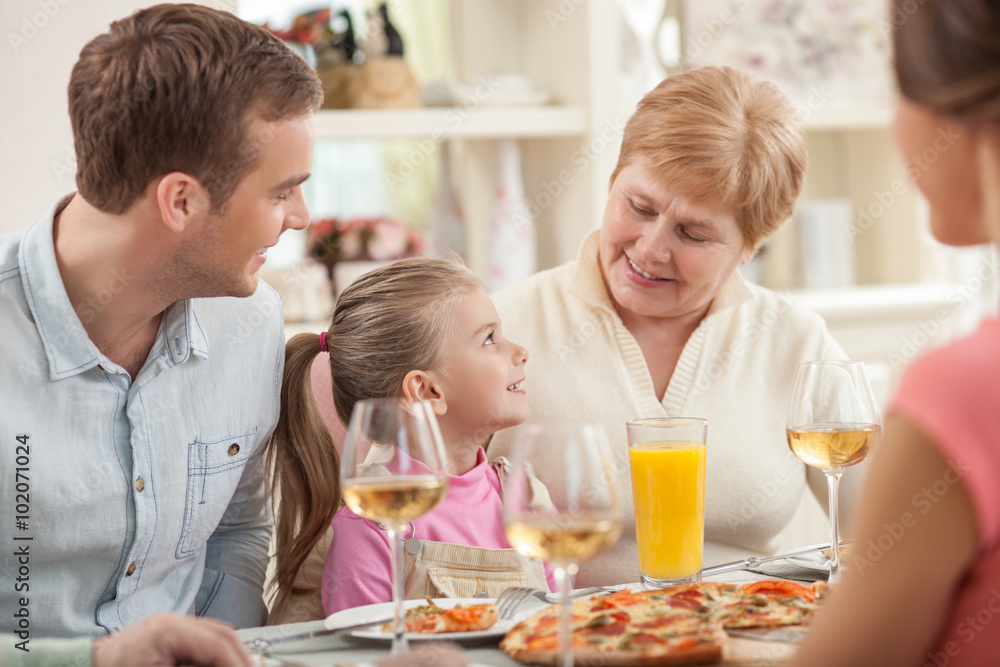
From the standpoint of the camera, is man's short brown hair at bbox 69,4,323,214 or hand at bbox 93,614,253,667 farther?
man's short brown hair at bbox 69,4,323,214

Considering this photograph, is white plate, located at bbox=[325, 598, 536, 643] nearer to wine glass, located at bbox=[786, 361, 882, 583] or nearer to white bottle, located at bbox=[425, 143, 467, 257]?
wine glass, located at bbox=[786, 361, 882, 583]

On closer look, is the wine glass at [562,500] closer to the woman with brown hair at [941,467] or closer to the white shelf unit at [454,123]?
the woman with brown hair at [941,467]

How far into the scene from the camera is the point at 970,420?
2.09ft

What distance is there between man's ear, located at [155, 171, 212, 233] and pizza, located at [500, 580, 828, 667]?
0.66 metres

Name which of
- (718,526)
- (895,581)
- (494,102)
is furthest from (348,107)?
(895,581)

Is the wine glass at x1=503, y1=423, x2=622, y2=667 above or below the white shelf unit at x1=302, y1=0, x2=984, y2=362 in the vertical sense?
below

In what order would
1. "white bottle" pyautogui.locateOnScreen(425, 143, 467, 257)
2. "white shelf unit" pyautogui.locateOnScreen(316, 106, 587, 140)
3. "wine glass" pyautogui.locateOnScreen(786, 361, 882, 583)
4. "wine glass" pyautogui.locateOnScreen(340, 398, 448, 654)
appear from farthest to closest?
1. "white bottle" pyautogui.locateOnScreen(425, 143, 467, 257)
2. "white shelf unit" pyautogui.locateOnScreen(316, 106, 587, 140)
3. "wine glass" pyautogui.locateOnScreen(786, 361, 882, 583)
4. "wine glass" pyautogui.locateOnScreen(340, 398, 448, 654)

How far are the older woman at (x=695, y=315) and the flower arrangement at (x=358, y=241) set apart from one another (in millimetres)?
893

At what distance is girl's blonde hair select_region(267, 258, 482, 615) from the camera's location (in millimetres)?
1471

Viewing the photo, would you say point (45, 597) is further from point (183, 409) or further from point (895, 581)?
point (895, 581)

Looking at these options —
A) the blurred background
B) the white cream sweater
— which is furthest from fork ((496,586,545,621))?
the blurred background

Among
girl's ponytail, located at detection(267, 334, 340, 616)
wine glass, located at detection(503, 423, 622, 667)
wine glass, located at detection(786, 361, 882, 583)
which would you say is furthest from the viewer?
girl's ponytail, located at detection(267, 334, 340, 616)

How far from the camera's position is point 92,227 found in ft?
4.18

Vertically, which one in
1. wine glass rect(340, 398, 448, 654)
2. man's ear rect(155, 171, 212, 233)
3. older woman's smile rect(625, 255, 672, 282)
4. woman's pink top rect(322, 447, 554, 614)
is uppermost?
man's ear rect(155, 171, 212, 233)
